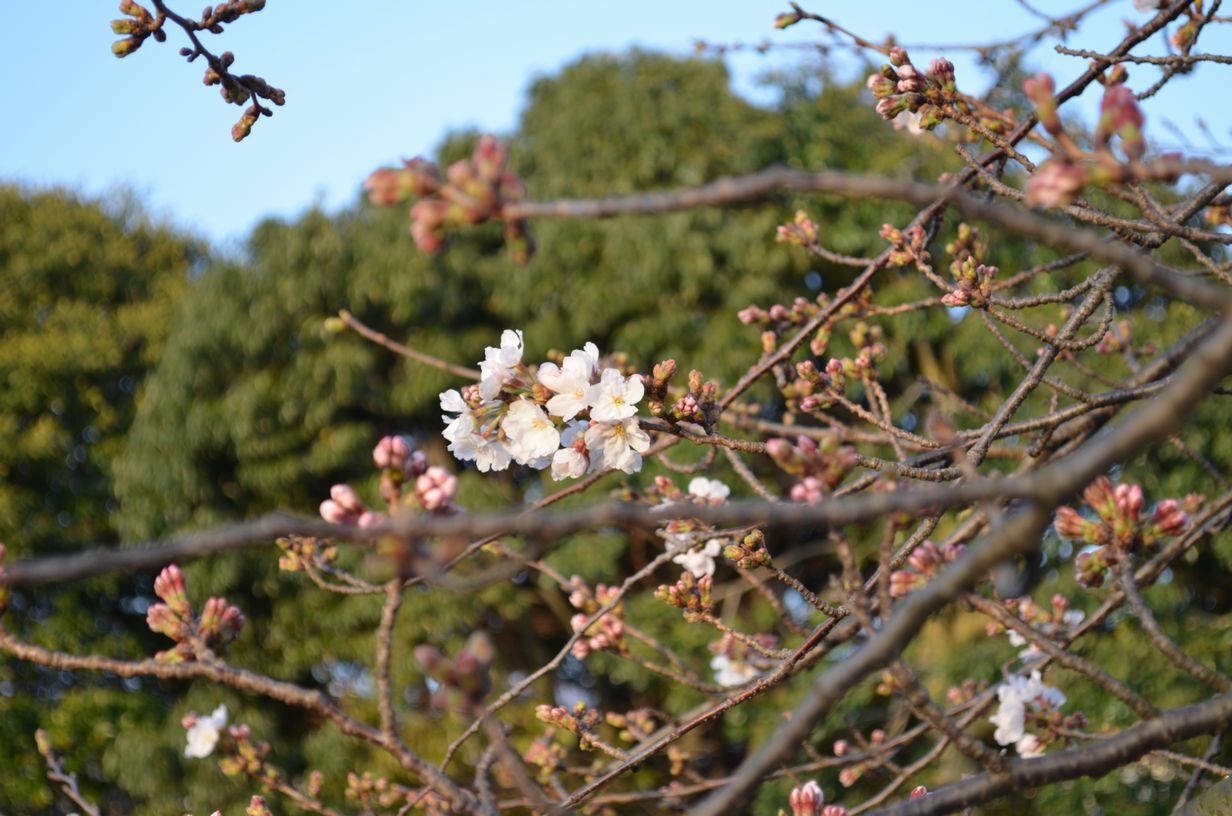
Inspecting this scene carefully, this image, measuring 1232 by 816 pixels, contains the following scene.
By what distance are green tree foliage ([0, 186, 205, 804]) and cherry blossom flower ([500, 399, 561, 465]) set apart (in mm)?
6909

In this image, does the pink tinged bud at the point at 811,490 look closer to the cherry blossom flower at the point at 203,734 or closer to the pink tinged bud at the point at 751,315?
the pink tinged bud at the point at 751,315

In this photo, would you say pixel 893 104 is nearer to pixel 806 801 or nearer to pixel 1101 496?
pixel 1101 496

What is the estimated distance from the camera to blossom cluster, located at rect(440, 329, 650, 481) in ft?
5.07

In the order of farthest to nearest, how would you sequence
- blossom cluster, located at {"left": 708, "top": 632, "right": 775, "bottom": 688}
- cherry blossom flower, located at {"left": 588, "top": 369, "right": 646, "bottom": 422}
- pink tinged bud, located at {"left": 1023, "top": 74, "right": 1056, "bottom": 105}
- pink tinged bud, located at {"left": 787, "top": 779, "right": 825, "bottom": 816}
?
blossom cluster, located at {"left": 708, "top": 632, "right": 775, "bottom": 688}
pink tinged bud, located at {"left": 787, "top": 779, "right": 825, "bottom": 816}
cherry blossom flower, located at {"left": 588, "top": 369, "right": 646, "bottom": 422}
pink tinged bud, located at {"left": 1023, "top": 74, "right": 1056, "bottom": 105}

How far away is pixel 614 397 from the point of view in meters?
1.55

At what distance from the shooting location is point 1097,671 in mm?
1047

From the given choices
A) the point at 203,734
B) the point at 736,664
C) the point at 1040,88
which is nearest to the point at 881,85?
the point at 1040,88

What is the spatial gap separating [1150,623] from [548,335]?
6.72m

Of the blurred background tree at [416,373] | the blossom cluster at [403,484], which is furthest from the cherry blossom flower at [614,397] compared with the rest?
the blurred background tree at [416,373]

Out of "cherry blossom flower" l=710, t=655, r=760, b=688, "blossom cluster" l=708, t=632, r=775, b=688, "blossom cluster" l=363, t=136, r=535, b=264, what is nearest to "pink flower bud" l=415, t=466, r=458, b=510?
"blossom cluster" l=363, t=136, r=535, b=264

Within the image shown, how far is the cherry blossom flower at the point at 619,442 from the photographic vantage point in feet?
5.19

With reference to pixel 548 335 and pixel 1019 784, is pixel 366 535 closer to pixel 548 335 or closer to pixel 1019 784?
pixel 1019 784

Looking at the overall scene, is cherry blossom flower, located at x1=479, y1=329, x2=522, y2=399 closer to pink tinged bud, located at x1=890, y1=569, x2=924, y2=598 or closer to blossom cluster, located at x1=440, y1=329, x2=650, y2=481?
blossom cluster, located at x1=440, y1=329, x2=650, y2=481

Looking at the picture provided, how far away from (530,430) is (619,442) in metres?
0.13
